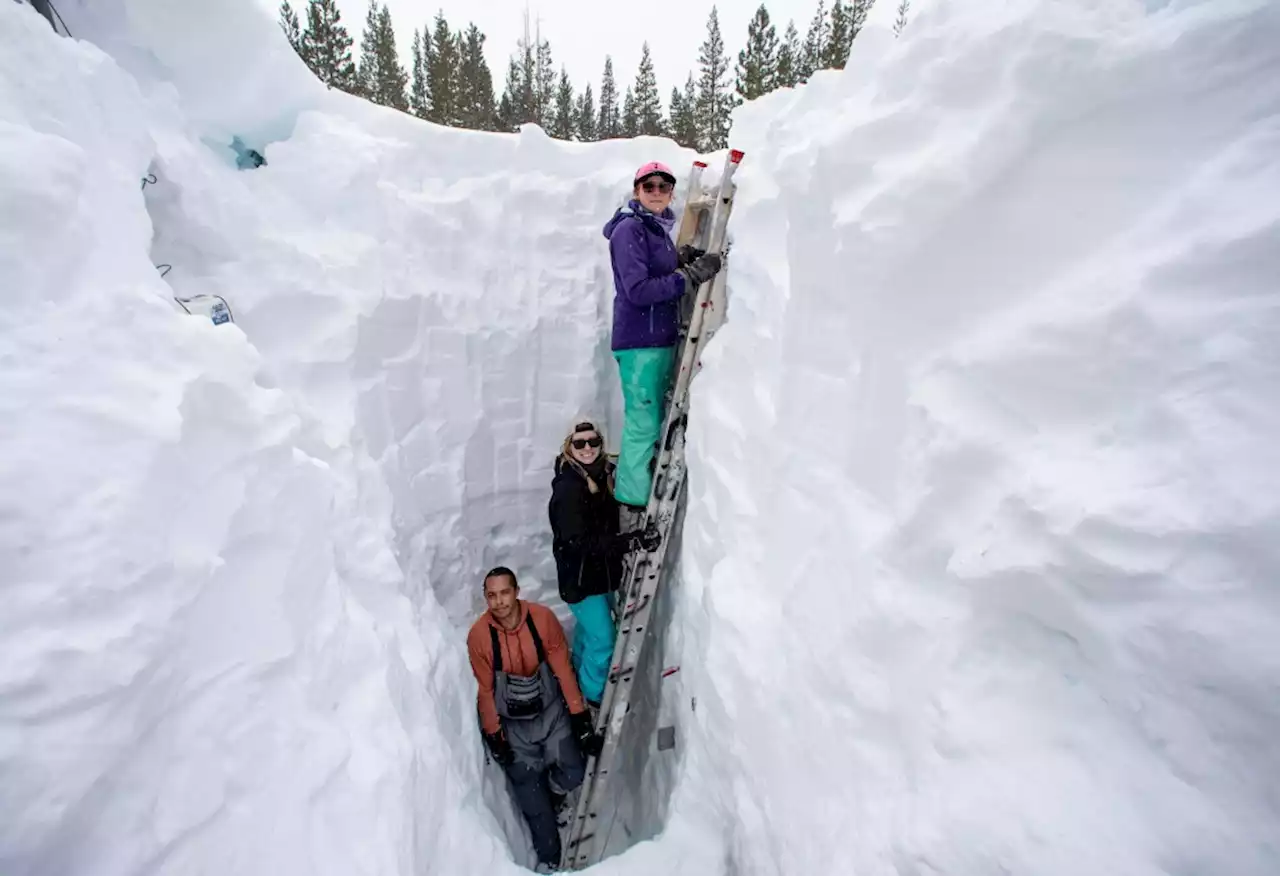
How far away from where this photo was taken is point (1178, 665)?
108 cm

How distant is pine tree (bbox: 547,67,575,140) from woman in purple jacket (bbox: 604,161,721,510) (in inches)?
813

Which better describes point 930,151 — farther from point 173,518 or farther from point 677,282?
point 173,518

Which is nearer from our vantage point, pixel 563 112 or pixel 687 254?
pixel 687 254

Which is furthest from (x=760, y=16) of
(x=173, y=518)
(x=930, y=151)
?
(x=173, y=518)

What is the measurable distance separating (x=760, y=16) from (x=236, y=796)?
17982mm

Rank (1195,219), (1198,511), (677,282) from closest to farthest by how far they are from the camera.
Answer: (1198,511) < (1195,219) < (677,282)

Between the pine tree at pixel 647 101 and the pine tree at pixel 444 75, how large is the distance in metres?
6.40

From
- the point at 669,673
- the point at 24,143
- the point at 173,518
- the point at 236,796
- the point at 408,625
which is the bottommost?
the point at 669,673

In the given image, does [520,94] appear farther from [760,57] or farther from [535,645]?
[535,645]

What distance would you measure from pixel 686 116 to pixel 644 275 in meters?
19.9

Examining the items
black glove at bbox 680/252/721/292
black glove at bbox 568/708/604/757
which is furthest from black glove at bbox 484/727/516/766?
black glove at bbox 680/252/721/292

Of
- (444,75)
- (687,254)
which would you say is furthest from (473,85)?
(687,254)

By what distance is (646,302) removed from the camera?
336 centimetres

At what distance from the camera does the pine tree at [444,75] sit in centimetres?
1566
